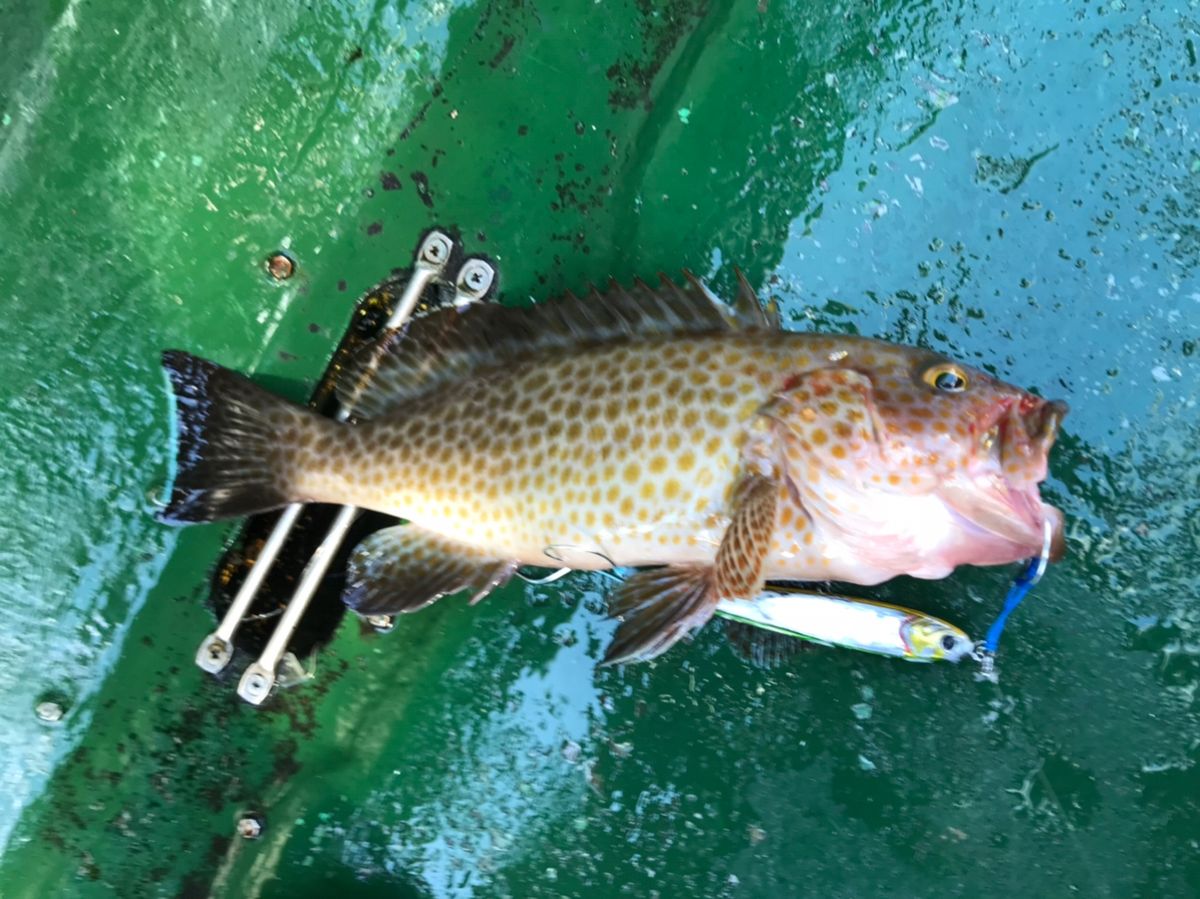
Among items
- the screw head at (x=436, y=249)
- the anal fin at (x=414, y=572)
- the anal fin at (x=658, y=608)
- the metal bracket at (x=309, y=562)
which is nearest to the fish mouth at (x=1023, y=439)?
the anal fin at (x=658, y=608)

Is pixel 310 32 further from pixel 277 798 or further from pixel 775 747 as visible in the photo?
pixel 775 747

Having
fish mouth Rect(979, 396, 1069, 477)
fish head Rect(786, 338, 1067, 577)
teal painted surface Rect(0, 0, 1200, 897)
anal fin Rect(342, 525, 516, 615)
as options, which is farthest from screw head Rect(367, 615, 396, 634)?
fish mouth Rect(979, 396, 1069, 477)

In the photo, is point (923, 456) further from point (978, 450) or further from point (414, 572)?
point (414, 572)

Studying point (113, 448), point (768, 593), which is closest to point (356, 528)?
point (113, 448)

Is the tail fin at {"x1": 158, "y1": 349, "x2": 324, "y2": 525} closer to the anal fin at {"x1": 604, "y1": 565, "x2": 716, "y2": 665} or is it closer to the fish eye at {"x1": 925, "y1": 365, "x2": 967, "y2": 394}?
the anal fin at {"x1": 604, "y1": 565, "x2": 716, "y2": 665}

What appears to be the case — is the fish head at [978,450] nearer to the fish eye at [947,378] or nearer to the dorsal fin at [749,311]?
the fish eye at [947,378]
